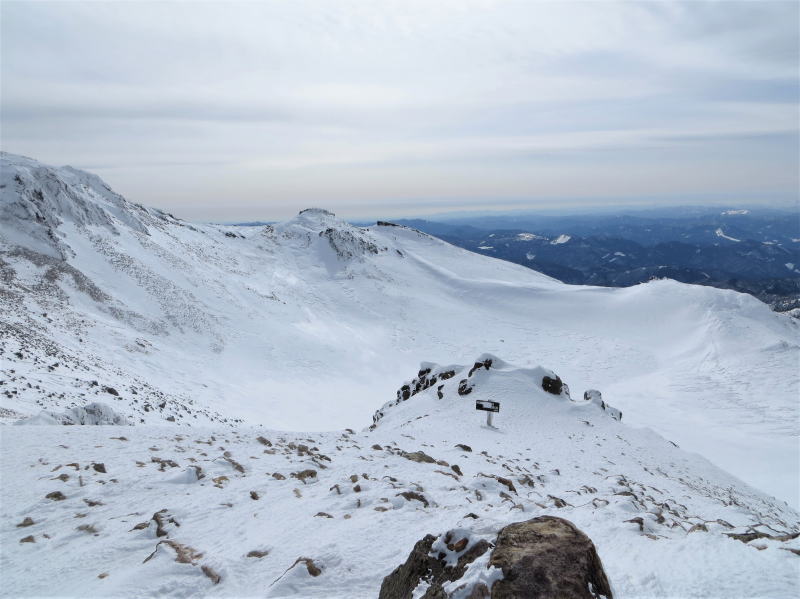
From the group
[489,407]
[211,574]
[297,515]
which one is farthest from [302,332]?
[211,574]

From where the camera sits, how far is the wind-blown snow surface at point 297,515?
17.7 feet

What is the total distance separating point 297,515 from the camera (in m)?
7.68

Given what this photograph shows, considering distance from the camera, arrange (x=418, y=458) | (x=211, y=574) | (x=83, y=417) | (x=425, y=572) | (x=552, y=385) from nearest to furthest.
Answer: (x=425, y=572), (x=211, y=574), (x=418, y=458), (x=83, y=417), (x=552, y=385)

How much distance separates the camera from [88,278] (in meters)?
35.0

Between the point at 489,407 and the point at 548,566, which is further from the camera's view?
the point at 489,407

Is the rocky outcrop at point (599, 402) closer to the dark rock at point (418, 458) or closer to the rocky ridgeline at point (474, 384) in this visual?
the rocky ridgeline at point (474, 384)

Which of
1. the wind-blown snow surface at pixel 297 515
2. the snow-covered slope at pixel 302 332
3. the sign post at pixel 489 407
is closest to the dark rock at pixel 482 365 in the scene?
the sign post at pixel 489 407

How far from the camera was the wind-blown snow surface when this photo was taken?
5402 mm

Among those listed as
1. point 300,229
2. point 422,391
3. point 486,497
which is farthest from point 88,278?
point 300,229

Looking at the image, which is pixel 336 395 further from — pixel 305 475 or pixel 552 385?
Answer: pixel 305 475

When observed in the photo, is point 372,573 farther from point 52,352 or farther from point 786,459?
point 786,459

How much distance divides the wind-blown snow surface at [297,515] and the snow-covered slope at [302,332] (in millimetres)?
8015

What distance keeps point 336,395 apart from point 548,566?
31.2 m

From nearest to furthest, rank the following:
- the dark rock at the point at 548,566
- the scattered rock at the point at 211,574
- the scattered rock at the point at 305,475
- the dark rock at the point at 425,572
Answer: the dark rock at the point at 548,566
the dark rock at the point at 425,572
the scattered rock at the point at 211,574
the scattered rock at the point at 305,475
